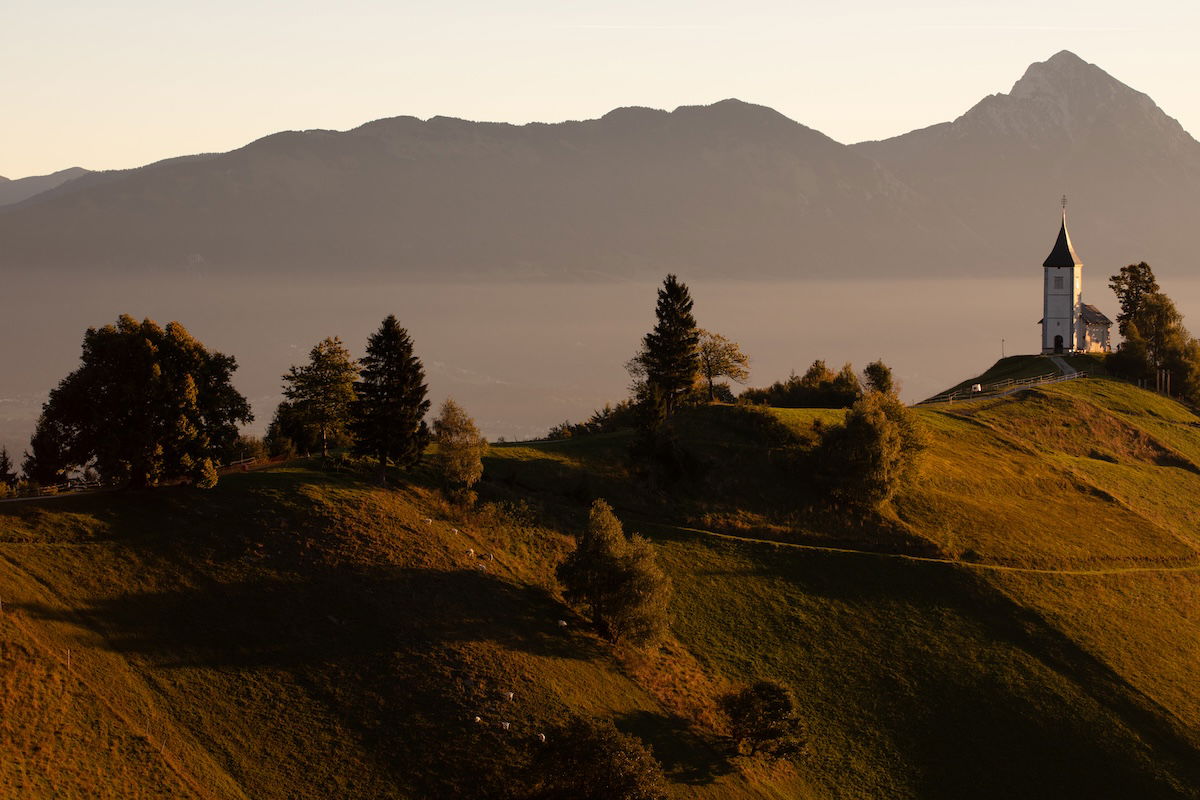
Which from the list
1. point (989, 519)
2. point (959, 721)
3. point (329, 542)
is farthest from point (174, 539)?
point (989, 519)

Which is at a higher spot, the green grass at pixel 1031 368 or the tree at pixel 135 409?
the tree at pixel 135 409

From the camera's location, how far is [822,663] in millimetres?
73062

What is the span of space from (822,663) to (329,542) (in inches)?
1191

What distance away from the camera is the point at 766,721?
62.3 m

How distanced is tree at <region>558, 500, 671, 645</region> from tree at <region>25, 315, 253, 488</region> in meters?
22.4

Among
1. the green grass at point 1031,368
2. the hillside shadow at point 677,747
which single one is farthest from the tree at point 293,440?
the green grass at point 1031,368

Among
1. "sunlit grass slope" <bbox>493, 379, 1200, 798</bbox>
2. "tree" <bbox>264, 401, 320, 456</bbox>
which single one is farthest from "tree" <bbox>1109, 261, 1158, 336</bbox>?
"tree" <bbox>264, 401, 320, 456</bbox>

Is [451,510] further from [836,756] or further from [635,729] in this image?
[836,756]

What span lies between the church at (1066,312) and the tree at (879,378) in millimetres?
63115

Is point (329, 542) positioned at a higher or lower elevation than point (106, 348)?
lower

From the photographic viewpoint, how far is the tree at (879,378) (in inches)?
4670

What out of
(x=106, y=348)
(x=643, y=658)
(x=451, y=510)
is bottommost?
(x=643, y=658)

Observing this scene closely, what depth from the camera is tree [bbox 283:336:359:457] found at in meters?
82.0

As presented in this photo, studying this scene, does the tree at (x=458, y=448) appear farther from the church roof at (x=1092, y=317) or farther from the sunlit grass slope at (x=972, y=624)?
the church roof at (x=1092, y=317)
